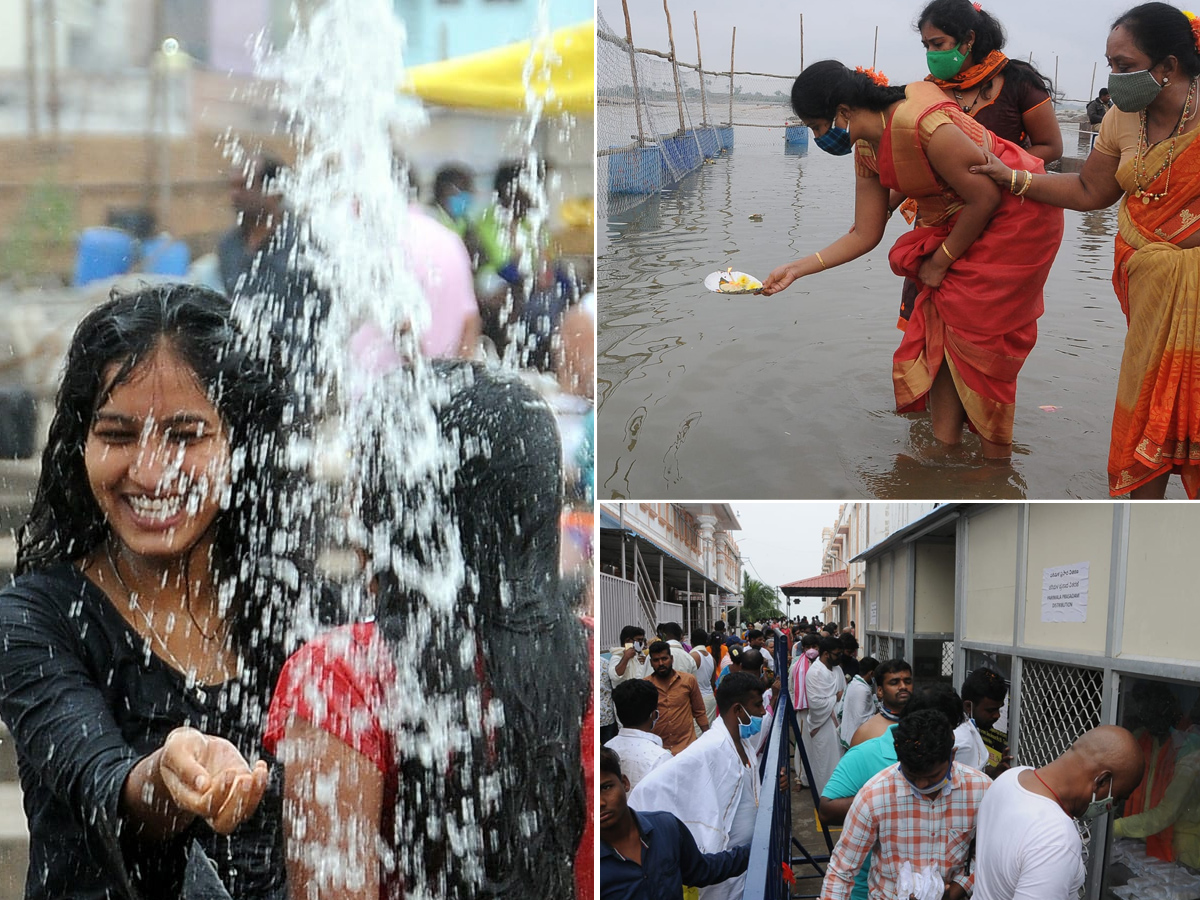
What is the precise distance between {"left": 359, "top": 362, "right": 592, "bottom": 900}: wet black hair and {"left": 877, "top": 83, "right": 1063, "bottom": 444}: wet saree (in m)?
1.40

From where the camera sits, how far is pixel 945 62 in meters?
2.88

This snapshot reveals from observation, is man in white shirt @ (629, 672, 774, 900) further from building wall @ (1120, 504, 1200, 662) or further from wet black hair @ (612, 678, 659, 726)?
building wall @ (1120, 504, 1200, 662)

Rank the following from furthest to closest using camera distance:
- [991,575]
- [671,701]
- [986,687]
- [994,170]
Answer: [671,701], [991,575], [986,687], [994,170]

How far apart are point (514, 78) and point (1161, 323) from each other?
6.32 ft

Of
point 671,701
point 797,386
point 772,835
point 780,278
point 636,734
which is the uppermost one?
point 780,278

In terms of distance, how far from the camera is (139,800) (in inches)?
84.6

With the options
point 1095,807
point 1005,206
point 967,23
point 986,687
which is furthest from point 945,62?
point 986,687

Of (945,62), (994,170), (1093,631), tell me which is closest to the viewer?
(994,170)

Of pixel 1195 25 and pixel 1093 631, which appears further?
pixel 1093 631

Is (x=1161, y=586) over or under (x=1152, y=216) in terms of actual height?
under

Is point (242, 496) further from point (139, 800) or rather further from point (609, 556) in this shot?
point (609, 556)

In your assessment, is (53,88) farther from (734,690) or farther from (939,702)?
(939,702)

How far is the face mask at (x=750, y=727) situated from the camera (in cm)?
348

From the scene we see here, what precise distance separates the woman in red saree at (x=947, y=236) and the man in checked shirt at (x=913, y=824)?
3.98ft
